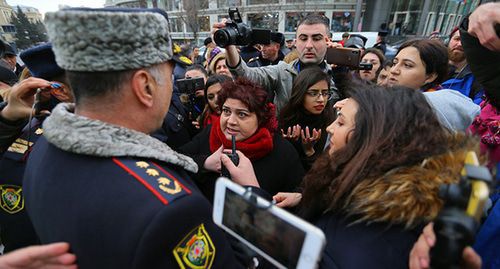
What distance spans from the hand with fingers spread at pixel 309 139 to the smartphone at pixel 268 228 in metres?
2.03

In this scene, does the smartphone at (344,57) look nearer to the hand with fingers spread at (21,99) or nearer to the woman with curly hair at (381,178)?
the woman with curly hair at (381,178)

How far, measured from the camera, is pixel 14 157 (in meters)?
1.67

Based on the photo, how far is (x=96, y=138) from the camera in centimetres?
91

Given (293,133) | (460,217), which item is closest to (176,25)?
(293,133)

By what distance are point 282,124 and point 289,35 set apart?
30.2 m

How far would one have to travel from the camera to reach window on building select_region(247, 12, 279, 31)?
29.3 meters

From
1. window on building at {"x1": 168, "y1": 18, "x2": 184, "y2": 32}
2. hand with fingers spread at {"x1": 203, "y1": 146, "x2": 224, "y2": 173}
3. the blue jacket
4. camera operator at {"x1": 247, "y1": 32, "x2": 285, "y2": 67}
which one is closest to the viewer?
hand with fingers spread at {"x1": 203, "y1": 146, "x2": 224, "y2": 173}

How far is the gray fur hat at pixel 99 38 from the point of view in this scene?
34.9 inches

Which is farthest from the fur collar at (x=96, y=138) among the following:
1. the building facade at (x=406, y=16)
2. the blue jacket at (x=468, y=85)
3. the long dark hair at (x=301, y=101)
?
the building facade at (x=406, y=16)

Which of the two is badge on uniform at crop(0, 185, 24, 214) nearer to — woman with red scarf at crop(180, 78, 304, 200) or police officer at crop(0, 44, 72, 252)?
police officer at crop(0, 44, 72, 252)

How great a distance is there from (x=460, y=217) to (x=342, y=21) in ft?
111

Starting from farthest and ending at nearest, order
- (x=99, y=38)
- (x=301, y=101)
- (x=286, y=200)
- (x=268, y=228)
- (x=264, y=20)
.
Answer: (x=264, y=20) < (x=301, y=101) < (x=286, y=200) < (x=99, y=38) < (x=268, y=228)

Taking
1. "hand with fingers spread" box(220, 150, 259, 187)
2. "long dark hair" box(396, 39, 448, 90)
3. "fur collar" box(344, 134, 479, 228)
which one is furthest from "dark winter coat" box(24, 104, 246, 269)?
"long dark hair" box(396, 39, 448, 90)

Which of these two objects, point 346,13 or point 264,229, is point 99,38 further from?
point 346,13
